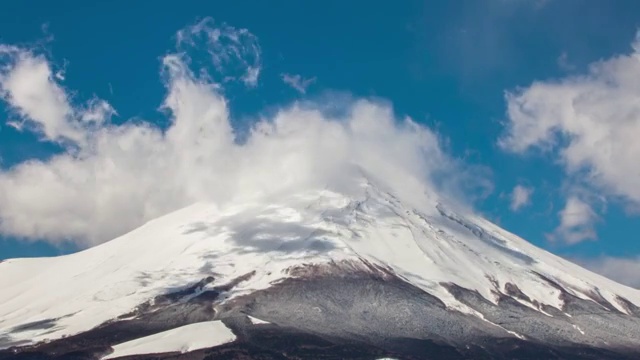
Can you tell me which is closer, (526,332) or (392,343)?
(392,343)

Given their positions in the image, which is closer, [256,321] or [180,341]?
[180,341]

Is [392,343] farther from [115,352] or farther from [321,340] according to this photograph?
[115,352]

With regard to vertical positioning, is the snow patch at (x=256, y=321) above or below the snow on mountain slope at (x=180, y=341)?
above

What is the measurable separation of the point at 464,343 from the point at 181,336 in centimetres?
6057

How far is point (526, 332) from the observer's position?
191 meters

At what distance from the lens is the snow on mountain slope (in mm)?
154500

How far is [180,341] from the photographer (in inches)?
6280

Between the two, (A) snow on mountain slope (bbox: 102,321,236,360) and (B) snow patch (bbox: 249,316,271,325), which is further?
(B) snow patch (bbox: 249,316,271,325)

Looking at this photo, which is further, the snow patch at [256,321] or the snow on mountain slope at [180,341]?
the snow patch at [256,321]

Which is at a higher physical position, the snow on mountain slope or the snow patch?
the snow patch

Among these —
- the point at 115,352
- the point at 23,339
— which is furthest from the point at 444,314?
the point at 23,339

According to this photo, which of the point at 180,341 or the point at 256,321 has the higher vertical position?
the point at 256,321

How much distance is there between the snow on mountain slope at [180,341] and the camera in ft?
507

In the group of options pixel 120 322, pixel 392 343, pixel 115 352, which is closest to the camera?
pixel 115 352
